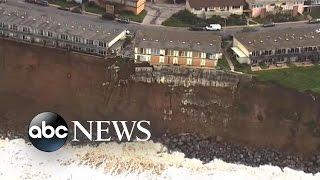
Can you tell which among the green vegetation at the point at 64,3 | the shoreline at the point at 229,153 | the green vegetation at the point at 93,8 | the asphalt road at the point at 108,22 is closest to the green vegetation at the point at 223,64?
the asphalt road at the point at 108,22

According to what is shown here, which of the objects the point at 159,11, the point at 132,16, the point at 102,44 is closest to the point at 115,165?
the point at 102,44

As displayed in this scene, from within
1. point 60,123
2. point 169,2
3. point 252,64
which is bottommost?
point 60,123

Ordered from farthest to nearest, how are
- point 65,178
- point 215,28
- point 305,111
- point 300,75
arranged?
point 215,28 < point 300,75 < point 305,111 < point 65,178

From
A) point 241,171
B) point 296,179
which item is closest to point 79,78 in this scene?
point 241,171

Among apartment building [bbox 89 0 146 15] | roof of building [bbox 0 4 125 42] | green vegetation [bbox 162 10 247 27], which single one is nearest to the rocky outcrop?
roof of building [bbox 0 4 125 42]

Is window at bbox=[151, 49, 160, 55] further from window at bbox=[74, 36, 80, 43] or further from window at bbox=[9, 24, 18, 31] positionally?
window at bbox=[9, 24, 18, 31]

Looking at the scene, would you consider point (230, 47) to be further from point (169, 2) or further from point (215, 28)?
point (169, 2)
